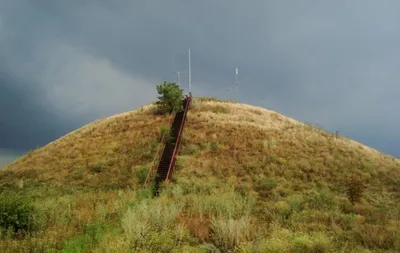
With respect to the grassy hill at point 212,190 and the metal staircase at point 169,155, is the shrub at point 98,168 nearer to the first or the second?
the grassy hill at point 212,190

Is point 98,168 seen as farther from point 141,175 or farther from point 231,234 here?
point 231,234

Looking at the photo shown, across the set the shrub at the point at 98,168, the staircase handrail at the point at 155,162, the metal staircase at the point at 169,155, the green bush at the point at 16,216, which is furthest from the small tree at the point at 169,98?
the green bush at the point at 16,216

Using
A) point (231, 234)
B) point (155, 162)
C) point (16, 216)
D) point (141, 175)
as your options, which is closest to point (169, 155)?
point (155, 162)

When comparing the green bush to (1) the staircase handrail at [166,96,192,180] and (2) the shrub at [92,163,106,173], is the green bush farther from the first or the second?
(2) the shrub at [92,163,106,173]

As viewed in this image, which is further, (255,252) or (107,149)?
(107,149)

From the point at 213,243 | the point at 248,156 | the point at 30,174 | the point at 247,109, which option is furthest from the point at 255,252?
the point at 247,109

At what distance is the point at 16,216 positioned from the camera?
1349 cm

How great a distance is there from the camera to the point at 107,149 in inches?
1492

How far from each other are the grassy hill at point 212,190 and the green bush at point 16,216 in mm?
98

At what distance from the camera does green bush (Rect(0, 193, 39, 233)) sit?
13.3m

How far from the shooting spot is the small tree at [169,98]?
151 feet

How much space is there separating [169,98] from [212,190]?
906 inches

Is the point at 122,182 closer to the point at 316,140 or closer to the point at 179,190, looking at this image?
the point at 179,190

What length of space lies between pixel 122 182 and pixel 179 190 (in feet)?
22.5
